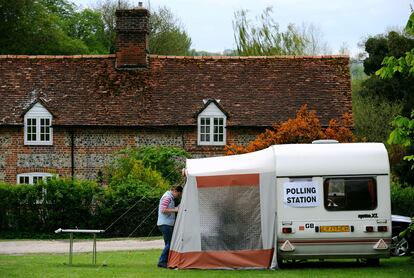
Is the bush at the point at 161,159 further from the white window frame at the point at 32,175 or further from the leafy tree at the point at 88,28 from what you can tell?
the leafy tree at the point at 88,28

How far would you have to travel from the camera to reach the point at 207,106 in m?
43.1

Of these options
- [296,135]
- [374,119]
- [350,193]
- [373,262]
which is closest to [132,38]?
[296,135]

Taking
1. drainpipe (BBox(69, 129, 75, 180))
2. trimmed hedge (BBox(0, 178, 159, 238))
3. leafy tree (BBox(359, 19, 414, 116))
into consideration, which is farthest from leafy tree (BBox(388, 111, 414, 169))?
leafy tree (BBox(359, 19, 414, 116))

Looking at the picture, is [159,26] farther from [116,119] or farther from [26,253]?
[26,253]

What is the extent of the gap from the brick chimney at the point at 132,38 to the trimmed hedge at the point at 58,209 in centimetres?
998

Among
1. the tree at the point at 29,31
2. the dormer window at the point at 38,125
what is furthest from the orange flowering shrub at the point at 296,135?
Answer: the tree at the point at 29,31

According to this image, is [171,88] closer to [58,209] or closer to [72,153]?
[72,153]

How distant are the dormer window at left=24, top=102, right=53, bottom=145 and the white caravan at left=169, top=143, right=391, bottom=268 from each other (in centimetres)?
2220

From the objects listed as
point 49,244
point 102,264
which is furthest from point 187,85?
point 102,264

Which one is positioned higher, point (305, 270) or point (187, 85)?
point (187, 85)

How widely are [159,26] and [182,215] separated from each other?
60.8 meters

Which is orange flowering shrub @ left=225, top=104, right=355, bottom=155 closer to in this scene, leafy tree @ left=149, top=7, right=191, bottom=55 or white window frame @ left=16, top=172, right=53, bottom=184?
white window frame @ left=16, top=172, right=53, bottom=184

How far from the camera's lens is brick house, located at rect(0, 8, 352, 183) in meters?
42.6

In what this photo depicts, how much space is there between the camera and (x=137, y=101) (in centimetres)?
4369
